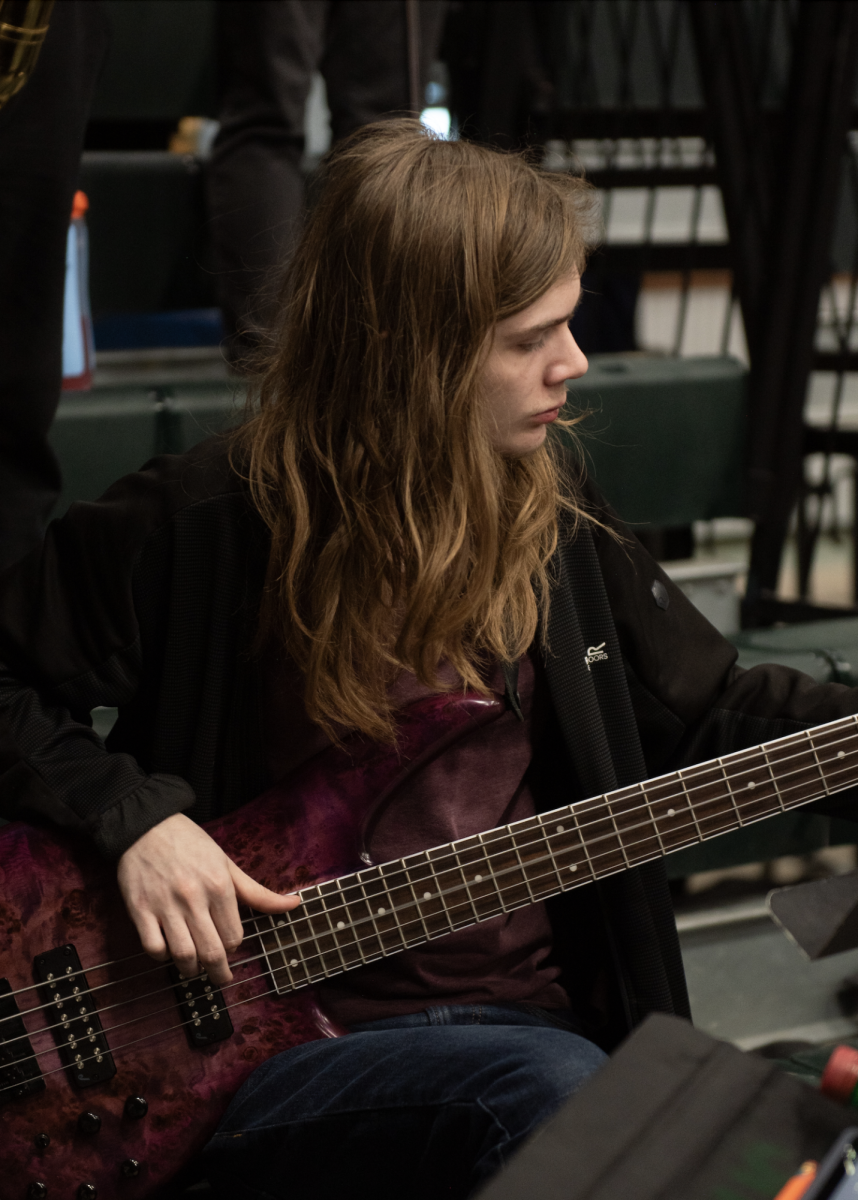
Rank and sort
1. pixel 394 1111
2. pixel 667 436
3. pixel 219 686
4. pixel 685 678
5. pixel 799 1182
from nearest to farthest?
pixel 799 1182
pixel 394 1111
pixel 219 686
pixel 685 678
pixel 667 436

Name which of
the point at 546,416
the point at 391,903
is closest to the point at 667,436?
the point at 546,416

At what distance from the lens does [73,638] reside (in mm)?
1196

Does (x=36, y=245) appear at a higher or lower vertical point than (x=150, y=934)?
higher

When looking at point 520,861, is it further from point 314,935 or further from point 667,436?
point 667,436

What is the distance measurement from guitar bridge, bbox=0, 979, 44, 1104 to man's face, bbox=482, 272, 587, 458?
2.21ft

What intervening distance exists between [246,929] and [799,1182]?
635mm

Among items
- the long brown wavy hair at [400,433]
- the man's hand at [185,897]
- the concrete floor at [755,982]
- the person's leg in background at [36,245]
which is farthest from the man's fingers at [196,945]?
the concrete floor at [755,982]

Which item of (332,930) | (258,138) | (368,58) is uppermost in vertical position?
(368,58)

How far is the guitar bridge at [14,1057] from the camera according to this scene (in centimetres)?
105

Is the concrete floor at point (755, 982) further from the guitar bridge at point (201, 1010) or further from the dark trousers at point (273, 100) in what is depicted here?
the dark trousers at point (273, 100)

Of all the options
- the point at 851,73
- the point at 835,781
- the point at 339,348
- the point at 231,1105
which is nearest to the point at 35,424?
the point at 339,348

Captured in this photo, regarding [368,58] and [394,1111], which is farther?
[368,58]

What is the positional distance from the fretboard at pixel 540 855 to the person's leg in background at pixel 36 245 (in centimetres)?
78

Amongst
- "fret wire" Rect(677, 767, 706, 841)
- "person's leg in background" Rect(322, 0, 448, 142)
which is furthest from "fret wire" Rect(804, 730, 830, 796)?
"person's leg in background" Rect(322, 0, 448, 142)
